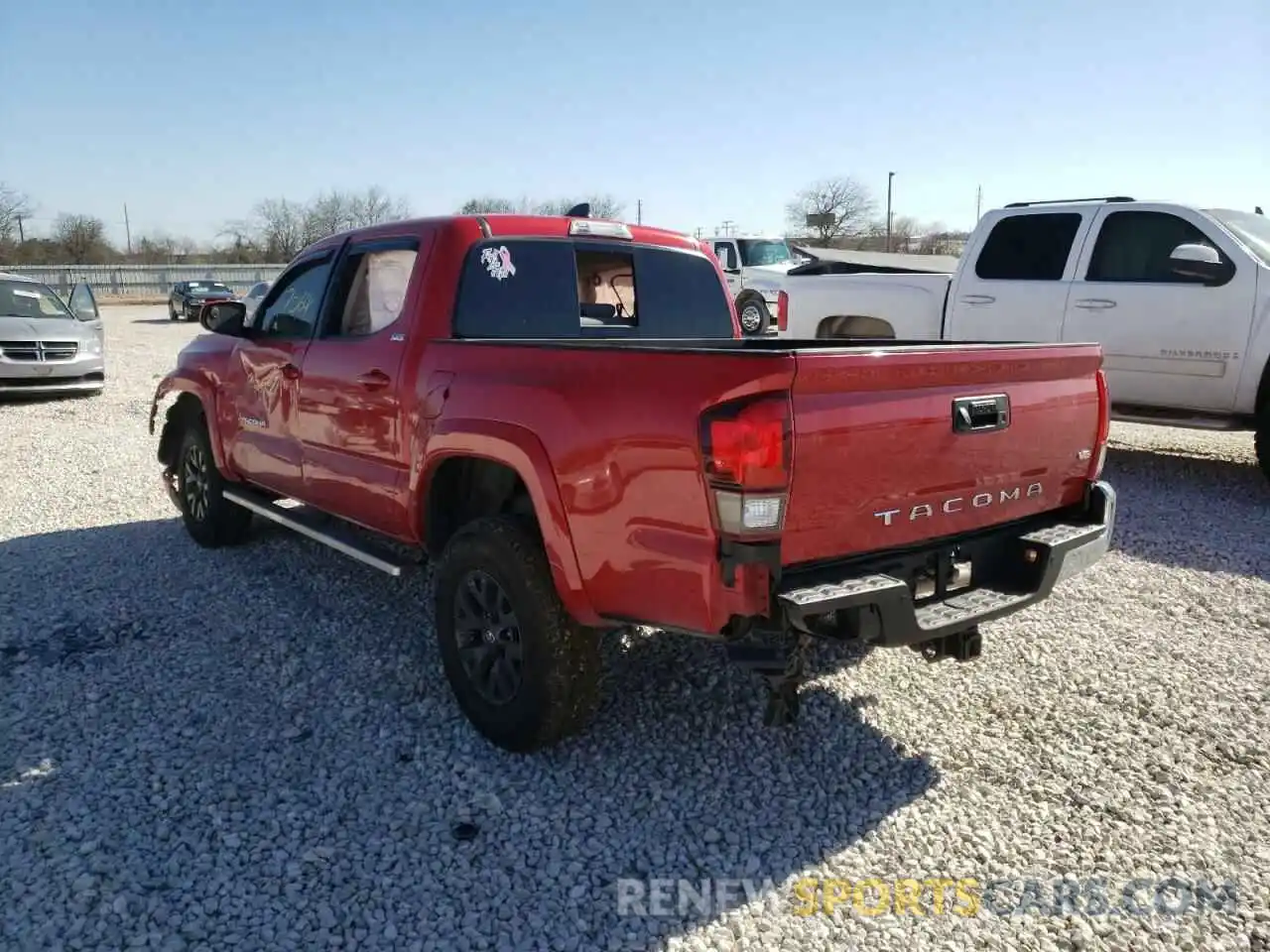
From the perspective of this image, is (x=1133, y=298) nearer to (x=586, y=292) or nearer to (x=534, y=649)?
(x=586, y=292)

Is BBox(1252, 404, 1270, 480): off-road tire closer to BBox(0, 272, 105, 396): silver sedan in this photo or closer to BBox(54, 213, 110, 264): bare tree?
BBox(0, 272, 105, 396): silver sedan

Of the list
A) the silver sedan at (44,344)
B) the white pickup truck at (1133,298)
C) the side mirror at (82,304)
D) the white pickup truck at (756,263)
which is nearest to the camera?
the white pickup truck at (1133,298)

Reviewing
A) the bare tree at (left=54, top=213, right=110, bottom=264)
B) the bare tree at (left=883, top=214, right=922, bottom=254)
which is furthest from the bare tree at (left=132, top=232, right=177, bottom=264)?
the bare tree at (left=883, top=214, right=922, bottom=254)

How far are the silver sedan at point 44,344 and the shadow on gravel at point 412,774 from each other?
29.2ft

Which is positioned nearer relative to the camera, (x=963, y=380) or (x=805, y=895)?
(x=805, y=895)

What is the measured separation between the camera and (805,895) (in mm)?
2707

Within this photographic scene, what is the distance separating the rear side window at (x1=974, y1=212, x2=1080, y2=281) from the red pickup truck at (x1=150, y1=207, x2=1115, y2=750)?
14.2ft

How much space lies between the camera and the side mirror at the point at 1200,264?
22.8ft

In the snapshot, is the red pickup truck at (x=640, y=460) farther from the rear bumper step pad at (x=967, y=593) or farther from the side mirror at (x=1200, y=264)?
the side mirror at (x=1200, y=264)

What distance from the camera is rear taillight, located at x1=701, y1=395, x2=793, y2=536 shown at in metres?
2.58

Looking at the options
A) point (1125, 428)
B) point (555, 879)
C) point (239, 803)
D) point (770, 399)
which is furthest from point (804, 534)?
point (1125, 428)

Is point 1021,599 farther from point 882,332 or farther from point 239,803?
point 882,332

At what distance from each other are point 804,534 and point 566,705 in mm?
1089

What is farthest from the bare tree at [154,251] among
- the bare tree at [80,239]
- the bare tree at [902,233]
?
the bare tree at [902,233]
